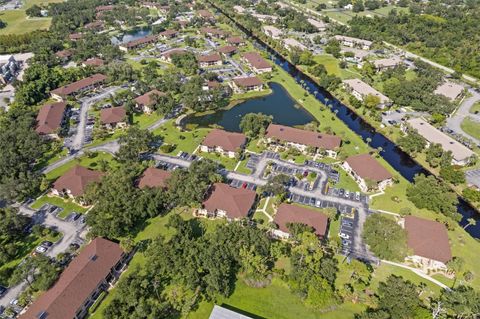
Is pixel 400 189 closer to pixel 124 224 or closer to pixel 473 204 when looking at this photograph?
pixel 473 204

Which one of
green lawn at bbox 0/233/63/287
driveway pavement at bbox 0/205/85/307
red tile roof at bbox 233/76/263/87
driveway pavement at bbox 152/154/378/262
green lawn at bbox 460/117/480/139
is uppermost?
red tile roof at bbox 233/76/263/87

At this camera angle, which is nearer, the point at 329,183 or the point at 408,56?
the point at 329,183

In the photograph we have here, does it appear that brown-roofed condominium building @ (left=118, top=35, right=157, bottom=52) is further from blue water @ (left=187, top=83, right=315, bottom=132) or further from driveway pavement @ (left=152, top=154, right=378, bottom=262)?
driveway pavement @ (left=152, top=154, right=378, bottom=262)

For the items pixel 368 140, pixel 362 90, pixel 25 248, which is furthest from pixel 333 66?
pixel 25 248

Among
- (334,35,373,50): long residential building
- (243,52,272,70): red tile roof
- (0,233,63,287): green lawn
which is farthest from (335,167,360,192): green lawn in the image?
(334,35,373,50): long residential building

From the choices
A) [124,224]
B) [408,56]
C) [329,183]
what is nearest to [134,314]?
[124,224]

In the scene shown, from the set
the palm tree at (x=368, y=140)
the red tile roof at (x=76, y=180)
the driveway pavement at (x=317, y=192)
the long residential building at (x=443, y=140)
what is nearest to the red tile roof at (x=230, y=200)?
the driveway pavement at (x=317, y=192)

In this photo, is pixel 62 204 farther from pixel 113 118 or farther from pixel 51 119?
pixel 51 119
